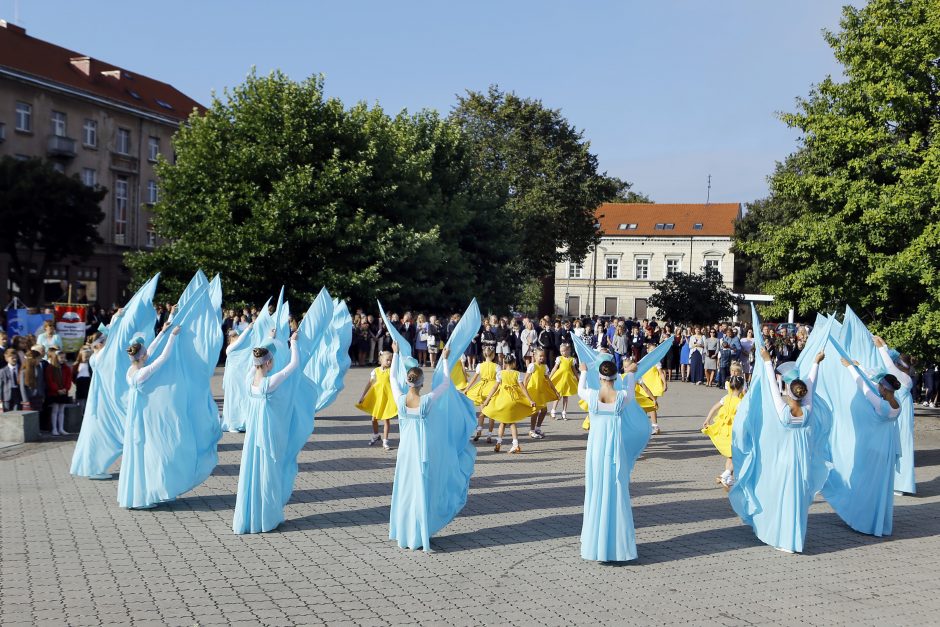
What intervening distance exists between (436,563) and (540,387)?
7644mm

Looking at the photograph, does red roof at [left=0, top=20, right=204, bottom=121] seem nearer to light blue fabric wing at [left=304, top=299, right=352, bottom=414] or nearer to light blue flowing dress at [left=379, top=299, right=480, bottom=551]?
light blue fabric wing at [left=304, top=299, right=352, bottom=414]

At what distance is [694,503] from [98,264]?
152 ft

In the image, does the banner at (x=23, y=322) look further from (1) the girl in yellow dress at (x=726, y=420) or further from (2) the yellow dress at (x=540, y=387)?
(1) the girl in yellow dress at (x=726, y=420)

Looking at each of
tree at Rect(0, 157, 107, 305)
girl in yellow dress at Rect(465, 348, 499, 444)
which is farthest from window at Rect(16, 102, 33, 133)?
girl in yellow dress at Rect(465, 348, 499, 444)

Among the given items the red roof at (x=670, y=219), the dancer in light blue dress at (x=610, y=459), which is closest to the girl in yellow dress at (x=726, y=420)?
the dancer in light blue dress at (x=610, y=459)

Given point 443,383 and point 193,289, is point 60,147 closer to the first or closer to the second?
point 193,289

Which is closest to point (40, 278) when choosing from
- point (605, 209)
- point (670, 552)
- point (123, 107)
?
point (123, 107)

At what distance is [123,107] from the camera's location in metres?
51.8

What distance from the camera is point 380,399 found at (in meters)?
13.9

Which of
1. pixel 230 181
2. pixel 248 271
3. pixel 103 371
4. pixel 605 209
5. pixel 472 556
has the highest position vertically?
pixel 605 209

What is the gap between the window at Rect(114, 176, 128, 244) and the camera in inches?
2053

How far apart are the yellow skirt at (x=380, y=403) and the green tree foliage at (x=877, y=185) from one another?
27.0 feet

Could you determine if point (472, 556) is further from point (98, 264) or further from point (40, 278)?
point (98, 264)

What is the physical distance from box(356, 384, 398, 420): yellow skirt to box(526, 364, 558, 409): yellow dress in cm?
272
